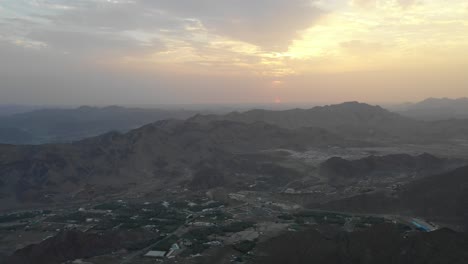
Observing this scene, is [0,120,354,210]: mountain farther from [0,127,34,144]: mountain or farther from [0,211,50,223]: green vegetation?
[0,127,34,144]: mountain

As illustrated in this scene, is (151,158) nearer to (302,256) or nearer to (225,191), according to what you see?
(225,191)

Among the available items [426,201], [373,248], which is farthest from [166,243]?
[426,201]

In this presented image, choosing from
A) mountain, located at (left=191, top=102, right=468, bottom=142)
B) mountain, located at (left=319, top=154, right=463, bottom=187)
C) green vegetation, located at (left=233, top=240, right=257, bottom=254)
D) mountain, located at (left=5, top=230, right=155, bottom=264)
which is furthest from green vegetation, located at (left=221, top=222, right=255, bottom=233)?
mountain, located at (left=191, top=102, right=468, bottom=142)

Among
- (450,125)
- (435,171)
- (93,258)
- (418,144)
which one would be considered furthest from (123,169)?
(450,125)

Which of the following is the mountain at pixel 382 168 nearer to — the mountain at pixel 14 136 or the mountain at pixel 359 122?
the mountain at pixel 359 122

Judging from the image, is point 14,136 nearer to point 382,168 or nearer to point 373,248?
point 382,168

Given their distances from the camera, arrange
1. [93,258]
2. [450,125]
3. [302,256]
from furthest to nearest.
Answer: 1. [450,125]
2. [93,258]
3. [302,256]

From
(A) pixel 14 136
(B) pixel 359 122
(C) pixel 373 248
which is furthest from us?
(A) pixel 14 136

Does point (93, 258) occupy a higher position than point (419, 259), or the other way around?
point (419, 259)
